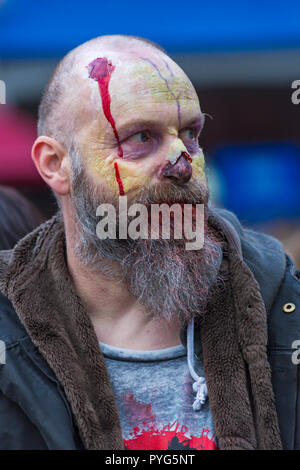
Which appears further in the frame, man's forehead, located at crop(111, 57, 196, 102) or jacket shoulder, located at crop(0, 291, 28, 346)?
man's forehead, located at crop(111, 57, 196, 102)

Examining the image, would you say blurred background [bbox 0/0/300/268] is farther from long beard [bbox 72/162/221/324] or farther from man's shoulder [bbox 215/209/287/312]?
long beard [bbox 72/162/221/324]

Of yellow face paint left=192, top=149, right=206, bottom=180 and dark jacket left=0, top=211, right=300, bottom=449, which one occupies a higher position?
yellow face paint left=192, top=149, right=206, bottom=180

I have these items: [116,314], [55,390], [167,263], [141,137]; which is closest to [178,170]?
[141,137]

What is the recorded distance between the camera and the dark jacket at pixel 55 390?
2014 mm

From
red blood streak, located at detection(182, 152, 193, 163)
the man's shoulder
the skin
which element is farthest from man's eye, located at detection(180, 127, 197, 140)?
the man's shoulder

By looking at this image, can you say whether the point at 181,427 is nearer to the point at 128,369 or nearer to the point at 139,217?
the point at 128,369

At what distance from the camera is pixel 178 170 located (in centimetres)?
223

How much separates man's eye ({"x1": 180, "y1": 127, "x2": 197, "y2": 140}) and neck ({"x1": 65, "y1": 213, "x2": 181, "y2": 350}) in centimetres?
54

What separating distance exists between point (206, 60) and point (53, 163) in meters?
3.40

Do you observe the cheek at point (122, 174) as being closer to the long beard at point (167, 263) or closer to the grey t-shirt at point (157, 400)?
the long beard at point (167, 263)

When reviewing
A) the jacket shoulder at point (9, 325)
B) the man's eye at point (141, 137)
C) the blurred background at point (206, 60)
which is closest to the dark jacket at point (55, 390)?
the jacket shoulder at point (9, 325)

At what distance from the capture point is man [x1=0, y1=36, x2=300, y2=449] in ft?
6.73

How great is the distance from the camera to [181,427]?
2.10 m

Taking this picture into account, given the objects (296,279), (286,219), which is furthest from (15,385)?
(286,219)
